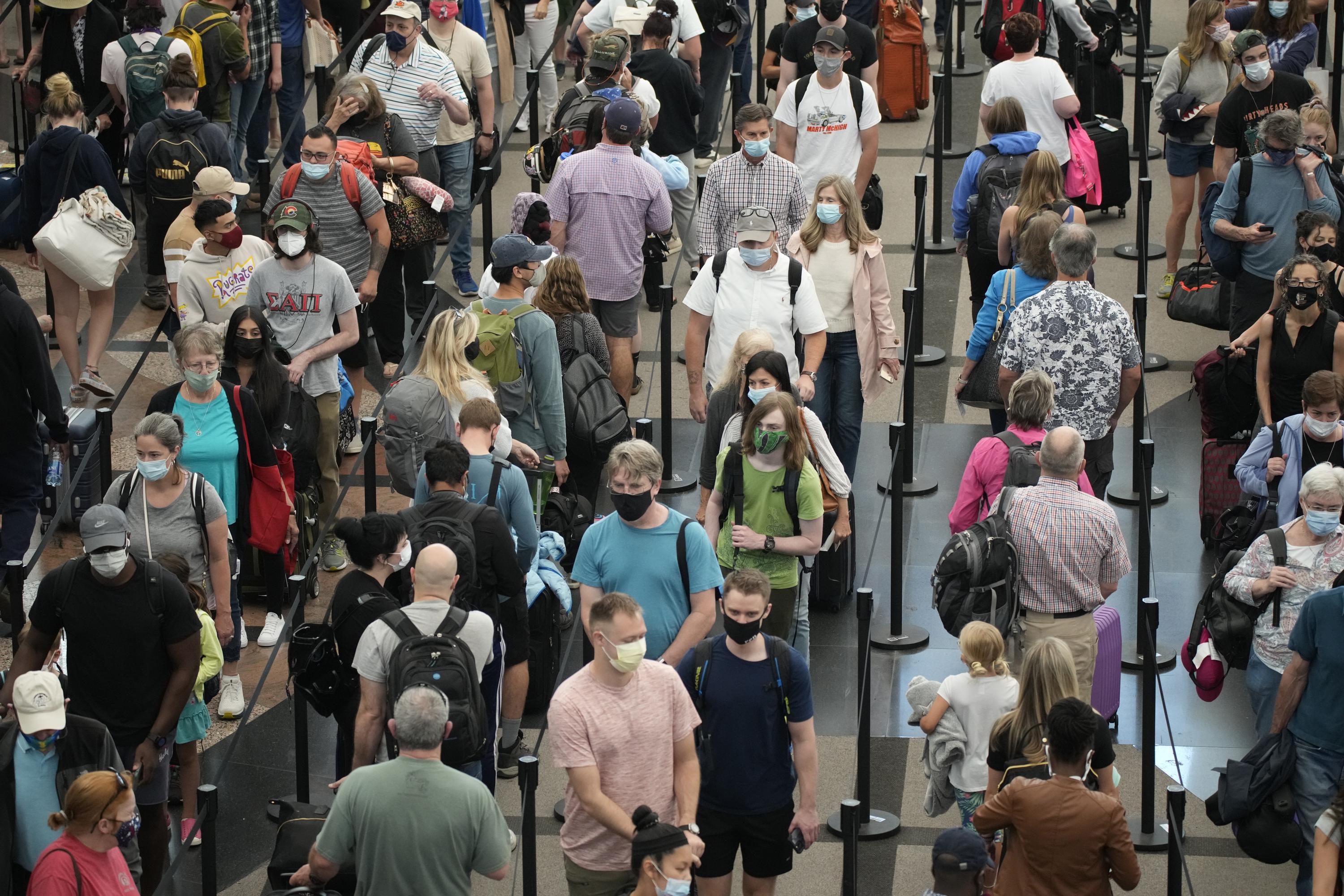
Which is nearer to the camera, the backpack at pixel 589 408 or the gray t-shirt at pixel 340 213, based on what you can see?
the backpack at pixel 589 408

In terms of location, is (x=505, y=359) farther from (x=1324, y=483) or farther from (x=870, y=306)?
(x=1324, y=483)

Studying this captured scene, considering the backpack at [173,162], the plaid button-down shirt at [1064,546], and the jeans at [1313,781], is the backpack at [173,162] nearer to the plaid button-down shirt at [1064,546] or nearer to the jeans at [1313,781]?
the plaid button-down shirt at [1064,546]

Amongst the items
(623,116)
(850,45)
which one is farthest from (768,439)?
(850,45)

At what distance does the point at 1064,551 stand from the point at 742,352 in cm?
181

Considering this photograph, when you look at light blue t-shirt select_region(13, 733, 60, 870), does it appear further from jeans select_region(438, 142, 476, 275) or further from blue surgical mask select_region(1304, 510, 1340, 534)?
jeans select_region(438, 142, 476, 275)

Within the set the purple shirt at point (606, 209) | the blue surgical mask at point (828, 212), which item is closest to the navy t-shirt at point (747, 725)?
the blue surgical mask at point (828, 212)

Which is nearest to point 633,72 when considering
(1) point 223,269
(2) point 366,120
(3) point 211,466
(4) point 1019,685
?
(2) point 366,120

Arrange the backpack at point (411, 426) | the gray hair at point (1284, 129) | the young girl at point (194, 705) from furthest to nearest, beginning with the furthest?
1. the gray hair at point (1284, 129)
2. the backpack at point (411, 426)
3. the young girl at point (194, 705)

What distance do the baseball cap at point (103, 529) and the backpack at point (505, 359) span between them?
7.50 feet

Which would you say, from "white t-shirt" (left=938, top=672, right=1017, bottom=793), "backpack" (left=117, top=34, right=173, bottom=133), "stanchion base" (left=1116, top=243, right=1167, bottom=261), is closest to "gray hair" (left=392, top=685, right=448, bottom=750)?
"white t-shirt" (left=938, top=672, right=1017, bottom=793)

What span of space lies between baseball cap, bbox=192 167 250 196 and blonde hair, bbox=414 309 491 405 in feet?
5.92

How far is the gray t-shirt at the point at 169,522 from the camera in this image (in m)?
8.30

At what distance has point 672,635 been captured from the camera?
7.80 meters

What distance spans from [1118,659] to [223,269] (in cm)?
477
